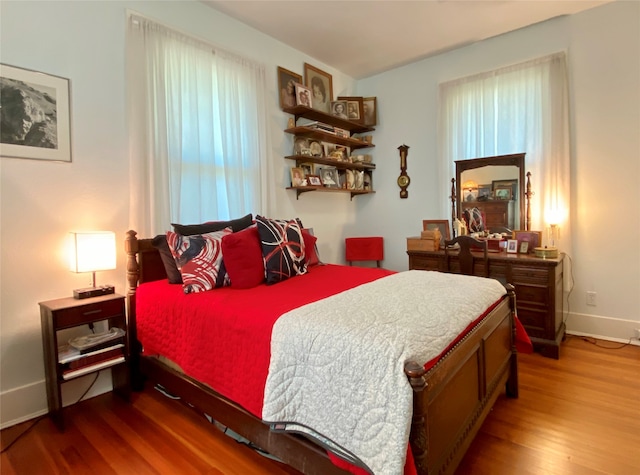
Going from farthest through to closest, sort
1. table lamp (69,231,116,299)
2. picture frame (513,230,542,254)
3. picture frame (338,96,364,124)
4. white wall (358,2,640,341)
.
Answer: picture frame (338,96,364,124) → picture frame (513,230,542,254) → white wall (358,2,640,341) → table lamp (69,231,116,299)

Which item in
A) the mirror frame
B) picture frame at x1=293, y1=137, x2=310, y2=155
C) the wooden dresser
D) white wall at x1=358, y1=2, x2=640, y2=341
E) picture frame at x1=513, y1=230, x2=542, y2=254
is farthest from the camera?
picture frame at x1=293, y1=137, x2=310, y2=155

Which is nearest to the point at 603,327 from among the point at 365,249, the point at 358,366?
the point at 365,249

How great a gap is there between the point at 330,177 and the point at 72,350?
2719mm

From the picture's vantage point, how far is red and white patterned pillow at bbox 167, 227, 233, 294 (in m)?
2.11

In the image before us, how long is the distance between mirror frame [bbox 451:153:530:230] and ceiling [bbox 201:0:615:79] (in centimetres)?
116

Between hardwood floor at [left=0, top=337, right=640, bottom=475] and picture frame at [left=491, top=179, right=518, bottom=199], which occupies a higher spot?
picture frame at [left=491, top=179, right=518, bottom=199]

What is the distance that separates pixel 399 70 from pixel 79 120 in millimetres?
3236

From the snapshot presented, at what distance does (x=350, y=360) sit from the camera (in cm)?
124

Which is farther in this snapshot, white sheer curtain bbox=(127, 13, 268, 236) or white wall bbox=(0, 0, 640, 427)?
white sheer curtain bbox=(127, 13, 268, 236)

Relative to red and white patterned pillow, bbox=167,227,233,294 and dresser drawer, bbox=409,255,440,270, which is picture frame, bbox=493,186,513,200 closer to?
dresser drawer, bbox=409,255,440,270

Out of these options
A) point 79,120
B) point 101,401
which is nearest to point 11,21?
point 79,120

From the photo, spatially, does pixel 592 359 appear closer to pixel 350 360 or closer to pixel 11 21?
pixel 350 360

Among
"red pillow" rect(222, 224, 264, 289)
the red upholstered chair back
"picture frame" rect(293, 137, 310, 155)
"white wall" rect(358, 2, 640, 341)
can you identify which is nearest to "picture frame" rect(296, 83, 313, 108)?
"picture frame" rect(293, 137, 310, 155)

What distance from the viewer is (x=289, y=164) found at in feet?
11.9
